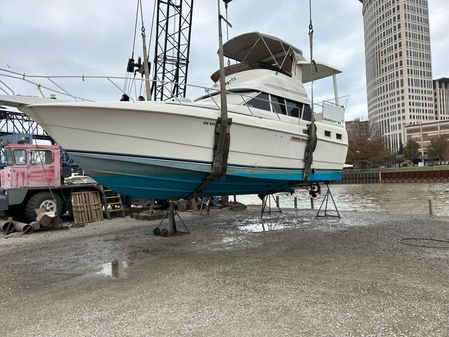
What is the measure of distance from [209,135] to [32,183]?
843cm

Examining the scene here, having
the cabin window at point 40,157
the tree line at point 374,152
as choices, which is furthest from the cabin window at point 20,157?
the tree line at point 374,152

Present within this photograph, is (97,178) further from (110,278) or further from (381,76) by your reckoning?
(381,76)

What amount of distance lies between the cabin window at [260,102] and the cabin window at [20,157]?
857cm

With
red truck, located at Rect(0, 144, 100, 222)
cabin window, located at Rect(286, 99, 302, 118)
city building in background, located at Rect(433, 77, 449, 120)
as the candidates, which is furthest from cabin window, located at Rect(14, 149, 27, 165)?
city building in background, located at Rect(433, 77, 449, 120)

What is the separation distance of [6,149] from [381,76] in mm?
159011

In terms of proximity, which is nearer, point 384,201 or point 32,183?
point 32,183

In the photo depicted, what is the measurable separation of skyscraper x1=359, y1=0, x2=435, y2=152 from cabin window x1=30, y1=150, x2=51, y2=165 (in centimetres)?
13329

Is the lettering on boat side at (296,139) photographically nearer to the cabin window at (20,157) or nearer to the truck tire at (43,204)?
the truck tire at (43,204)

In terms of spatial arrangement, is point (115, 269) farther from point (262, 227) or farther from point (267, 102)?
point (262, 227)

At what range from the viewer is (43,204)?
11859 millimetres

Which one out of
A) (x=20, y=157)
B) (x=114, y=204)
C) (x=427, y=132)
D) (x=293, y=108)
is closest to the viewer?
(x=293, y=108)

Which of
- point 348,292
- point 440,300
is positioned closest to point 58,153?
point 348,292

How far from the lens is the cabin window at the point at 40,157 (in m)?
12.3

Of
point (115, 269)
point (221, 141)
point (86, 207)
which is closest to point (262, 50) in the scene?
point (221, 141)
